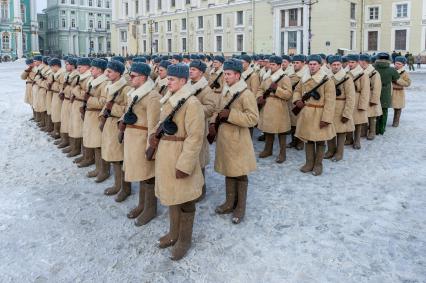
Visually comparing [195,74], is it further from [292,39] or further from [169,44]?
[169,44]

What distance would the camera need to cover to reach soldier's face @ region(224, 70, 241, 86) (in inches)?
202

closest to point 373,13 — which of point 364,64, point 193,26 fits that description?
point 193,26

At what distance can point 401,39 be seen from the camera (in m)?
40.5

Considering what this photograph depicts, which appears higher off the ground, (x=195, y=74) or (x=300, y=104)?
(x=195, y=74)

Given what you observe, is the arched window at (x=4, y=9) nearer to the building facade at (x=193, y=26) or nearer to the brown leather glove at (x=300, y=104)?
the building facade at (x=193, y=26)

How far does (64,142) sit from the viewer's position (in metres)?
9.22

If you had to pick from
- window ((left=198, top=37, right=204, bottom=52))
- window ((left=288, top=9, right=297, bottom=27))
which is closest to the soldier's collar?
window ((left=288, top=9, right=297, bottom=27))

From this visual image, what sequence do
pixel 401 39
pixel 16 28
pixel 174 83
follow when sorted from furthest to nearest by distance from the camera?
1. pixel 16 28
2. pixel 401 39
3. pixel 174 83

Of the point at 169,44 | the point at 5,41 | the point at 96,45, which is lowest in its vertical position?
the point at 169,44

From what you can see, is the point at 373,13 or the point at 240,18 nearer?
the point at 373,13

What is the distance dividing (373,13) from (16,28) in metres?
57.7

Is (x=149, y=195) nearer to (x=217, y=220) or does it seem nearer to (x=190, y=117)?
(x=217, y=220)

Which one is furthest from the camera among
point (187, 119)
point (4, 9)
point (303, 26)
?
point (4, 9)

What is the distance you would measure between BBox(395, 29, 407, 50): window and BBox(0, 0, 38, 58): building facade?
5792 cm
